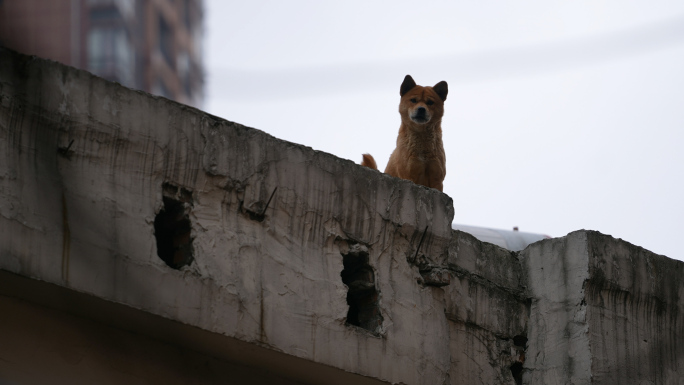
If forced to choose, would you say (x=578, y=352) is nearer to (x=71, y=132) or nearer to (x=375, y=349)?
(x=375, y=349)

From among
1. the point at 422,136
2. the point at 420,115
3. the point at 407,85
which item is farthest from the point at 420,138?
the point at 407,85

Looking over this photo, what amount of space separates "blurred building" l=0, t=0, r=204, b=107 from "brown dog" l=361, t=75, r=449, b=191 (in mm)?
6006

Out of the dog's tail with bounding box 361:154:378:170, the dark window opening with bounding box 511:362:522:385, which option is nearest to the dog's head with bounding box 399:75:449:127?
the dog's tail with bounding box 361:154:378:170

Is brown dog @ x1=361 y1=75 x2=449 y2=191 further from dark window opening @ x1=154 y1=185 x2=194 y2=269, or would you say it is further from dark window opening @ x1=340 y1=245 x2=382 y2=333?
dark window opening @ x1=154 y1=185 x2=194 y2=269

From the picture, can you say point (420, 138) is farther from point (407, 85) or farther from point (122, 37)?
point (122, 37)

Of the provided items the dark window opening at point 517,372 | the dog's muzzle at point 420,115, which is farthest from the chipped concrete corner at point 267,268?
the dog's muzzle at point 420,115

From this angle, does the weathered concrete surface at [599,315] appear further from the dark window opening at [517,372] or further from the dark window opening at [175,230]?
the dark window opening at [175,230]

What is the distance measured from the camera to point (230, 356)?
17.5 ft

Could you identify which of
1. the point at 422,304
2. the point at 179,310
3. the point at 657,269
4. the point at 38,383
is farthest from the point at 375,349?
the point at 657,269

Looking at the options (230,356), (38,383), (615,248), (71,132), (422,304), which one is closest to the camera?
(38,383)

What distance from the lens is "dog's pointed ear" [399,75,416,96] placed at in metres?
8.98

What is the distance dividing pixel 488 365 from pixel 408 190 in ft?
4.41

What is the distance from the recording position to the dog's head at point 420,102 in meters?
8.73

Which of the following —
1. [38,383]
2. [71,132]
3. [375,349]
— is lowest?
[38,383]
